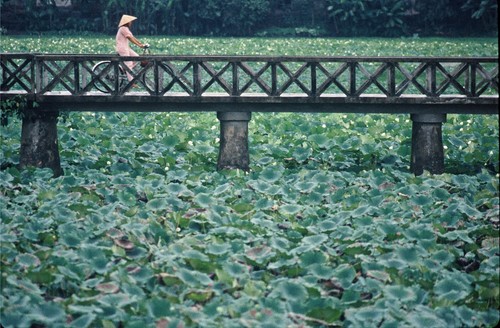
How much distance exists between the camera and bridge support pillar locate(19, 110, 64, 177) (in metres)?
9.95

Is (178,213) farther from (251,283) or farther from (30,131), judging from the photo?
(30,131)

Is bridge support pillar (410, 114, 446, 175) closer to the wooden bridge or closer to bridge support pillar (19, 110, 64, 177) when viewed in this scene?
the wooden bridge

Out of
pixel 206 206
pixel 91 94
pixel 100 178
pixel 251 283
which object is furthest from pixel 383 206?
pixel 91 94

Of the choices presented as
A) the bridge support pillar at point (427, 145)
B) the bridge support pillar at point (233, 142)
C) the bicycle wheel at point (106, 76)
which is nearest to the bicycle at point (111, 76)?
the bicycle wheel at point (106, 76)

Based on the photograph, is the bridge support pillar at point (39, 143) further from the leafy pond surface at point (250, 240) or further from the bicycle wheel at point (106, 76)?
the bicycle wheel at point (106, 76)

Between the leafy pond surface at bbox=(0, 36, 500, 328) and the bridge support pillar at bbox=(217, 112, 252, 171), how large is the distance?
158mm

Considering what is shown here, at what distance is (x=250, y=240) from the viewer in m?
6.43

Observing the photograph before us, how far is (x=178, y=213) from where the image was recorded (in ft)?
23.0

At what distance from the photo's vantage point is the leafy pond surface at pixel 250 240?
5.14 m

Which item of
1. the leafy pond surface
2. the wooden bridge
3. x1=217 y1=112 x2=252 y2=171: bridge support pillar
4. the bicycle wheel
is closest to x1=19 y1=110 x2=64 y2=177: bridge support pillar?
the wooden bridge

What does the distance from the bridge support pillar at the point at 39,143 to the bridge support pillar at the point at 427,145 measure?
4.02m

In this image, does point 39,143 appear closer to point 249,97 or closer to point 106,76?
point 106,76

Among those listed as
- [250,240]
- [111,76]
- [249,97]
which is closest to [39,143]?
[249,97]

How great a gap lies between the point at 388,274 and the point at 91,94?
18.1ft
